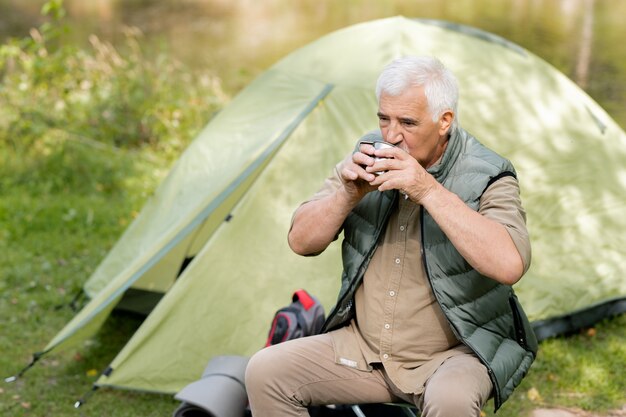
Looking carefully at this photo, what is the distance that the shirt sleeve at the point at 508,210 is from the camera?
2.46m

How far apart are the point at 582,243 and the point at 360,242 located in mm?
1816

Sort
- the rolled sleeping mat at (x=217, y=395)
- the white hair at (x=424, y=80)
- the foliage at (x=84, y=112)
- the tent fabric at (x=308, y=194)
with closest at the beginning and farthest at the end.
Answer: the white hair at (x=424, y=80) < the rolled sleeping mat at (x=217, y=395) < the tent fabric at (x=308, y=194) < the foliage at (x=84, y=112)

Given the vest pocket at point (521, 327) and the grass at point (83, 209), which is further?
the grass at point (83, 209)

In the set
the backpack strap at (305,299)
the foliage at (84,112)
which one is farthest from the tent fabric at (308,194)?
the foliage at (84,112)

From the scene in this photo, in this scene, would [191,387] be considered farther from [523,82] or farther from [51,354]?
[523,82]

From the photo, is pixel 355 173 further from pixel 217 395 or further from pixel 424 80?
pixel 217 395

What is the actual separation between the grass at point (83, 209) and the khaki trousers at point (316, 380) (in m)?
1.11

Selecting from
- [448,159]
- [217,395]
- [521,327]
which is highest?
[448,159]

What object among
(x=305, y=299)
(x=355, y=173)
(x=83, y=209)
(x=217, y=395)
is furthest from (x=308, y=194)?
(x=83, y=209)

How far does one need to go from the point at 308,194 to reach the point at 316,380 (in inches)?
55.0

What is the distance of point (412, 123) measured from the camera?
258 cm

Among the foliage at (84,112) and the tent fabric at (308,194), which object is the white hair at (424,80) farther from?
the foliage at (84,112)

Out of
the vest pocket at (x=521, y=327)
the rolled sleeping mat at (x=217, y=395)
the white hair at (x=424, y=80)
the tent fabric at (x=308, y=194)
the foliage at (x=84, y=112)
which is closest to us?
the white hair at (x=424, y=80)

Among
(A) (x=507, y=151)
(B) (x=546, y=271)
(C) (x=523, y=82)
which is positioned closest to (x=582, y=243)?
(B) (x=546, y=271)
